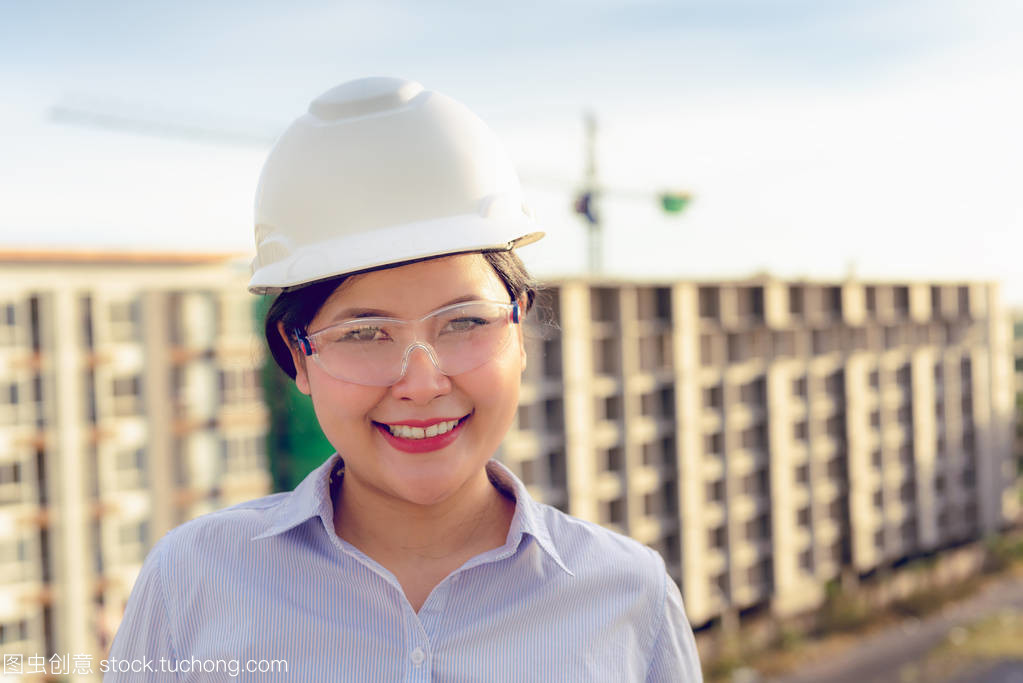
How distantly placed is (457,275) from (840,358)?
90.0 feet

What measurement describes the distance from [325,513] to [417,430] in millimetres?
259

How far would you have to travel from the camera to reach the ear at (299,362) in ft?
5.06

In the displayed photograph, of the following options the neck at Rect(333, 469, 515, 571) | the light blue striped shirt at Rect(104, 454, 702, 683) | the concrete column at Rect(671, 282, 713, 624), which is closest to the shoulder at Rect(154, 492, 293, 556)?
the light blue striped shirt at Rect(104, 454, 702, 683)

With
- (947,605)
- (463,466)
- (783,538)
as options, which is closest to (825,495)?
(783,538)

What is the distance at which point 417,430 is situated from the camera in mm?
1420

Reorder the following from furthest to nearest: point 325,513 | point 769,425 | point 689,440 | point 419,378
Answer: point 769,425
point 689,440
point 325,513
point 419,378

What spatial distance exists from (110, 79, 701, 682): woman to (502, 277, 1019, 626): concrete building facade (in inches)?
672

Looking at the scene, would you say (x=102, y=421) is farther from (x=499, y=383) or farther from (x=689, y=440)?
(x=499, y=383)

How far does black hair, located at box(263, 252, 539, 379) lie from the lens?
4.78 feet

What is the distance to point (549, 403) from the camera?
20250 mm

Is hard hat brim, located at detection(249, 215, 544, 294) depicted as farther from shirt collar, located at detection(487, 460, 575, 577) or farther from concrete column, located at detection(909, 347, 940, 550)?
concrete column, located at detection(909, 347, 940, 550)

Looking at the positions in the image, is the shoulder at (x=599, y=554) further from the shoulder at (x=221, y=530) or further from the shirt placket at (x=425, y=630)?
the shoulder at (x=221, y=530)

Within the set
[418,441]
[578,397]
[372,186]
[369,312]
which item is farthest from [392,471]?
[578,397]

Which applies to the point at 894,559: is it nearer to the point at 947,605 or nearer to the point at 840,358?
the point at 947,605
